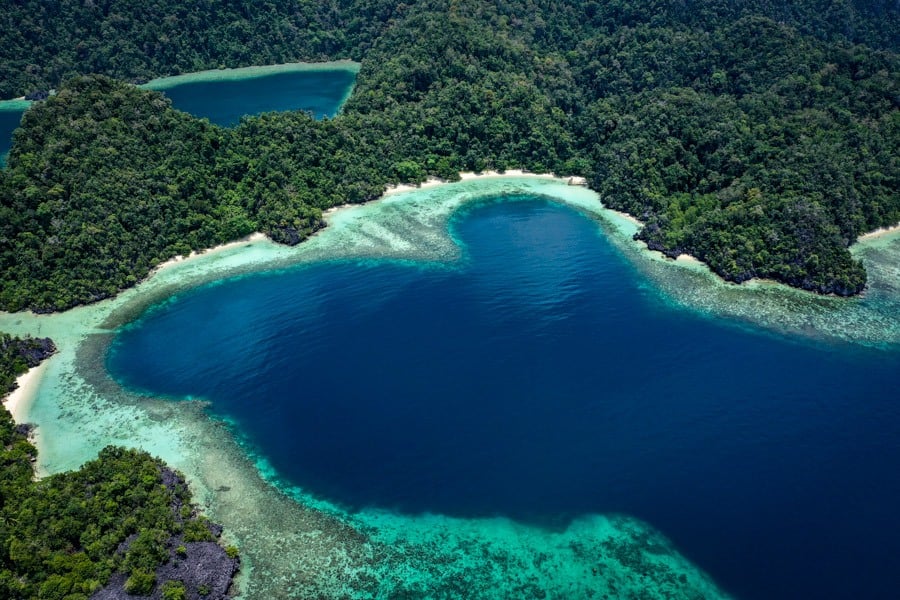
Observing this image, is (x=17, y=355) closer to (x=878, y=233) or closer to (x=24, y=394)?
(x=24, y=394)

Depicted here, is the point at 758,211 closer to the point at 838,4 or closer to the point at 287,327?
the point at 287,327

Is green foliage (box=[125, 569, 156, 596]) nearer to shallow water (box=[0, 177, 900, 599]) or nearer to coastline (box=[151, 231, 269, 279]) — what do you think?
shallow water (box=[0, 177, 900, 599])

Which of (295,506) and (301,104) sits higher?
(301,104)

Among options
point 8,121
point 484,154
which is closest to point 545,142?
point 484,154

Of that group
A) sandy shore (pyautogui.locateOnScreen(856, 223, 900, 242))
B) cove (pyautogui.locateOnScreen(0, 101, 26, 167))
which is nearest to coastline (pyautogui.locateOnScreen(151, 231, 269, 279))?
cove (pyautogui.locateOnScreen(0, 101, 26, 167))

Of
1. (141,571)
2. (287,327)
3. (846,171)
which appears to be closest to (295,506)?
(141,571)

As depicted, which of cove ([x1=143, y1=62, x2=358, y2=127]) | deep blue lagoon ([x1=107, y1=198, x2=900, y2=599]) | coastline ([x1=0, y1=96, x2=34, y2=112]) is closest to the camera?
deep blue lagoon ([x1=107, y1=198, x2=900, y2=599])
